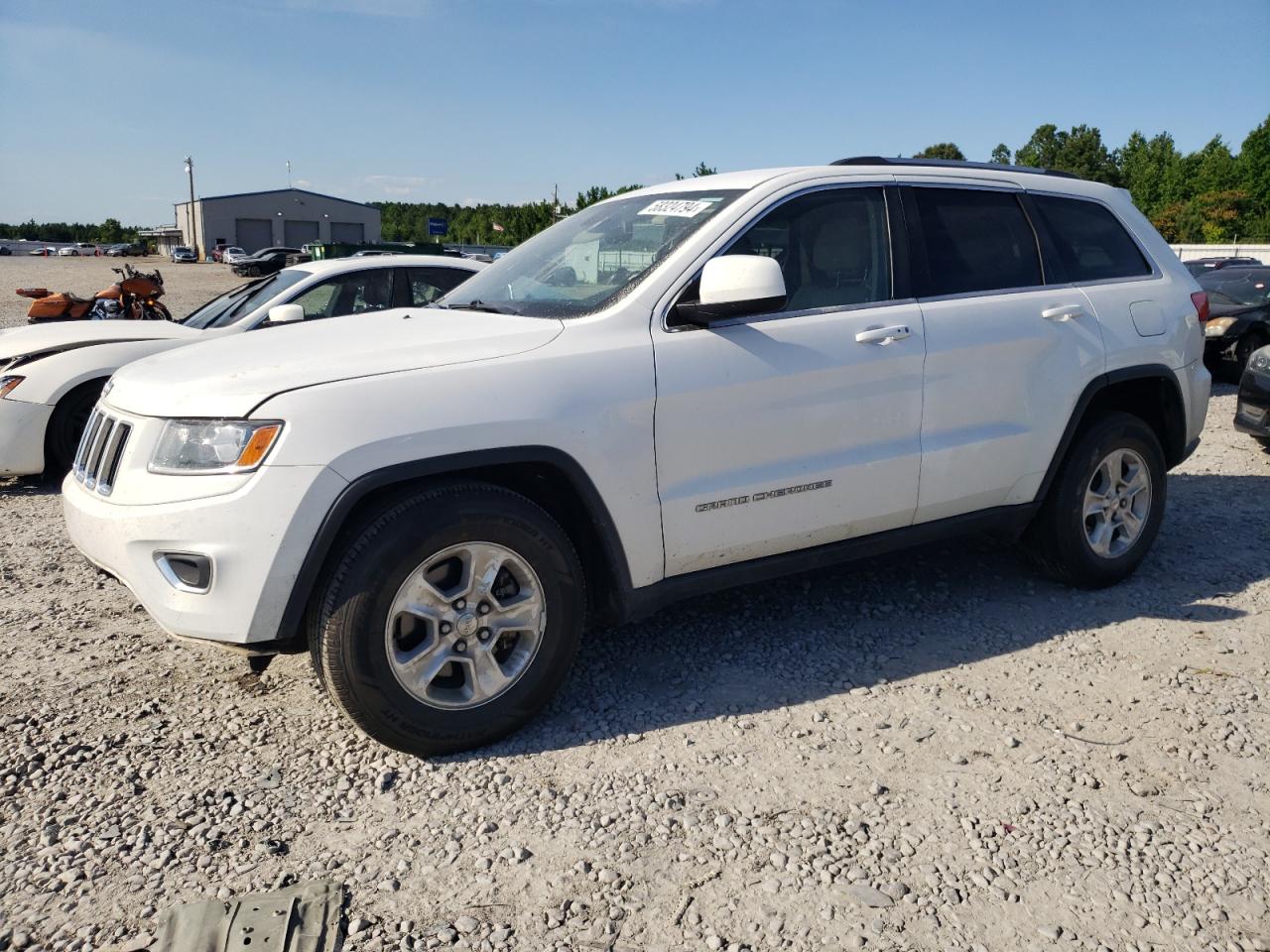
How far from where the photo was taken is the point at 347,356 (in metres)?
3.15

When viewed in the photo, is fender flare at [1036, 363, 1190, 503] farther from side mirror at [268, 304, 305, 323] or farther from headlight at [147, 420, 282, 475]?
side mirror at [268, 304, 305, 323]

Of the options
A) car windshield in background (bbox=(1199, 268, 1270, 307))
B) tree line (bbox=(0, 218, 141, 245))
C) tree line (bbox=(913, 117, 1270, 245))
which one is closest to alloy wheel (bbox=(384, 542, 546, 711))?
car windshield in background (bbox=(1199, 268, 1270, 307))

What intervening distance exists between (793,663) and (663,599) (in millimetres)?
718

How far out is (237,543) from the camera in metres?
2.91

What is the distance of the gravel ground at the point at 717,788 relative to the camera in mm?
2506

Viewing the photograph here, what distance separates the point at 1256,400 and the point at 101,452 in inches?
305

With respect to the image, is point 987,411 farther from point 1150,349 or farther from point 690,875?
point 690,875

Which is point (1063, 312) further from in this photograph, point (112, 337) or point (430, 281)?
point (112, 337)

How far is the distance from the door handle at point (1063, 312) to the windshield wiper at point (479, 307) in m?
2.31

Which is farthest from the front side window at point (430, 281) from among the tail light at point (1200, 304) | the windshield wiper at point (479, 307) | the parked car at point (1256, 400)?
→ the parked car at point (1256, 400)

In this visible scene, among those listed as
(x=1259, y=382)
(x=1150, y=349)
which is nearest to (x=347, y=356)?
(x=1150, y=349)

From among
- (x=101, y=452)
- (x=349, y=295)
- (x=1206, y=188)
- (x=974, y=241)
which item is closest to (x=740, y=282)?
(x=974, y=241)

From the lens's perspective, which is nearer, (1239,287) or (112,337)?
(112,337)

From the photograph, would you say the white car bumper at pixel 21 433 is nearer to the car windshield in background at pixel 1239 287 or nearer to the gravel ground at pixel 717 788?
the gravel ground at pixel 717 788
